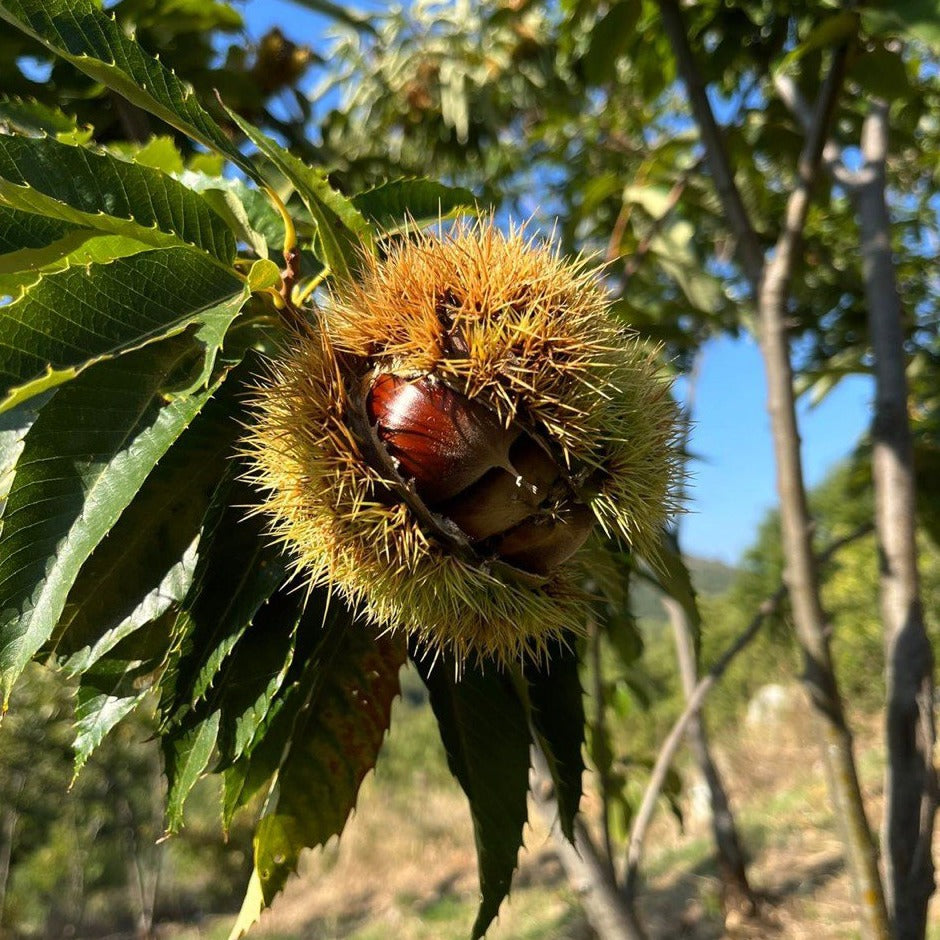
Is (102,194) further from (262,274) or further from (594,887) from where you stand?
(594,887)

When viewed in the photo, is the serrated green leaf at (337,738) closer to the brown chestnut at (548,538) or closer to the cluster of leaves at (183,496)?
the cluster of leaves at (183,496)

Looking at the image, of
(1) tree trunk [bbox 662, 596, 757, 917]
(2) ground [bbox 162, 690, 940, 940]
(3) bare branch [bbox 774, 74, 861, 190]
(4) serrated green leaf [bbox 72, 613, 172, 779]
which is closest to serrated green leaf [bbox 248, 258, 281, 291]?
(4) serrated green leaf [bbox 72, 613, 172, 779]

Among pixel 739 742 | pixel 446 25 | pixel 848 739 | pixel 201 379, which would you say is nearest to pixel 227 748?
pixel 201 379

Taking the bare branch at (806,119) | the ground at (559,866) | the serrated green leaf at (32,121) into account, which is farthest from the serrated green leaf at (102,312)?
the bare branch at (806,119)

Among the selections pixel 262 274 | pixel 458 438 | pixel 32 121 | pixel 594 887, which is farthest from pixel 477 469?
pixel 594 887

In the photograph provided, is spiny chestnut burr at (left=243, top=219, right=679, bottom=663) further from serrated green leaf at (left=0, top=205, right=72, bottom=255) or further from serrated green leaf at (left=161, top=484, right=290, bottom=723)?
serrated green leaf at (left=0, top=205, right=72, bottom=255)

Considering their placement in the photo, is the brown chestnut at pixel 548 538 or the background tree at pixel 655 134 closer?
the brown chestnut at pixel 548 538
